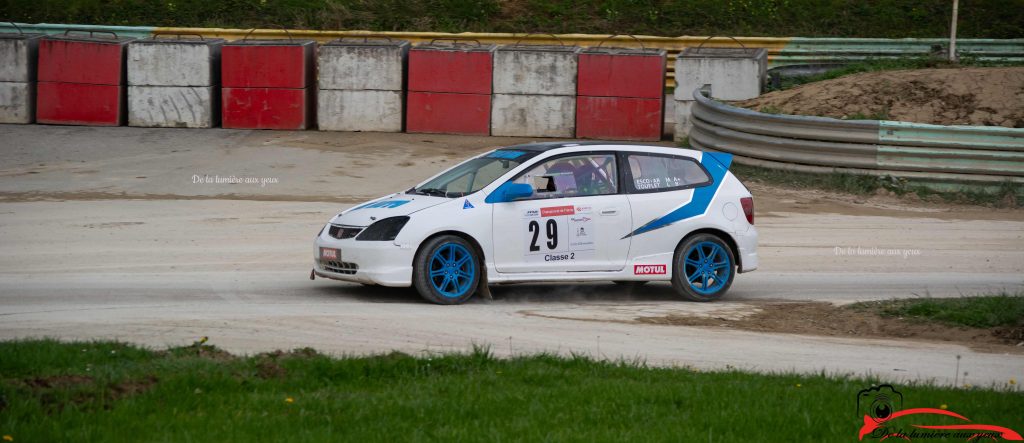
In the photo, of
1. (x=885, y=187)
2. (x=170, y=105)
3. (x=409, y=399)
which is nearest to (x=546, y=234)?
(x=409, y=399)

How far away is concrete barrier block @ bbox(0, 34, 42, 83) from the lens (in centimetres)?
2222

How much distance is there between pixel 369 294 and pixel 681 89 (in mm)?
12150

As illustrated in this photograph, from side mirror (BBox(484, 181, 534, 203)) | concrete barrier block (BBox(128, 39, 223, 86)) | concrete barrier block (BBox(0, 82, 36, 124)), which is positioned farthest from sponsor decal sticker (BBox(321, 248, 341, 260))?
concrete barrier block (BBox(0, 82, 36, 124))

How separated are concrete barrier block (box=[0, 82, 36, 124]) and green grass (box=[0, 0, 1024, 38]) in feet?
21.4

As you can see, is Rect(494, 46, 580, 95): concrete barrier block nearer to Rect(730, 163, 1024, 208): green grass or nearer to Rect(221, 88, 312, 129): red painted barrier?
Rect(221, 88, 312, 129): red painted barrier

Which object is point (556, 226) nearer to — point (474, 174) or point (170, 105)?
point (474, 174)

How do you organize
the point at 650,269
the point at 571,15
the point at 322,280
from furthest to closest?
the point at 571,15
the point at 322,280
the point at 650,269

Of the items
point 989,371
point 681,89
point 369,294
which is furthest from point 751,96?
point 989,371

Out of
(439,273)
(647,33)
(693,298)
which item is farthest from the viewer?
(647,33)

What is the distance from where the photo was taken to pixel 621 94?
73.2ft

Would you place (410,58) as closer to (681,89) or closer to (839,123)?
(681,89)

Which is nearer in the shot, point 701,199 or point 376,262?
point 376,262

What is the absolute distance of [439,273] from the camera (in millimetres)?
10648

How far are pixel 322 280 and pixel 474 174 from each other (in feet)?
6.48
